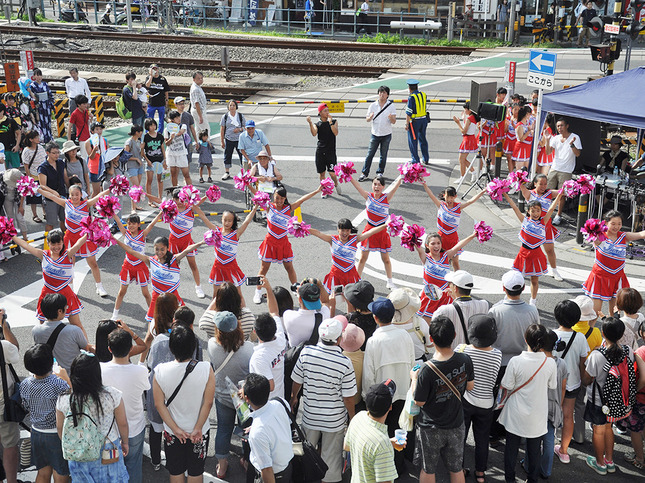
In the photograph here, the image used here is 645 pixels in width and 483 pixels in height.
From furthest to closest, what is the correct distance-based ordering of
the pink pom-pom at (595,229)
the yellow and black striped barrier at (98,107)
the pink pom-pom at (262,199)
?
the yellow and black striped barrier at (98,107)
the pink pom-pom at (262,199)
the pink pom-pom at (595,229)

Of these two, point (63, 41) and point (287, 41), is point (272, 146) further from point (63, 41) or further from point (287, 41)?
point (63, 41)

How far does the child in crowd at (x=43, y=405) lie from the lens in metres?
5.87

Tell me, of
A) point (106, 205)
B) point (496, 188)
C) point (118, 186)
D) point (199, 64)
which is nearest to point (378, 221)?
point (496, 188)

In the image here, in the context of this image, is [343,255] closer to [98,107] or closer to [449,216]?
[449,216]

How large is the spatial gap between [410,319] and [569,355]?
1548 millimetres

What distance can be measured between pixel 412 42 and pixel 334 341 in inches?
1049

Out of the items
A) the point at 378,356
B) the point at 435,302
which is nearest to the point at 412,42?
the point at 435,302

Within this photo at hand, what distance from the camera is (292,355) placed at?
6742mm

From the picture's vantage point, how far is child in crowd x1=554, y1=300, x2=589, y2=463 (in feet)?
22.0

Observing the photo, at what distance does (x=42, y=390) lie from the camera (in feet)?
19.3

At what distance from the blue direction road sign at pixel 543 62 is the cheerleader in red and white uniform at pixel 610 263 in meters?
5.29

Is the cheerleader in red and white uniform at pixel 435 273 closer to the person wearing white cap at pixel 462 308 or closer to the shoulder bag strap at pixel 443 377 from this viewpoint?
the person wearing white cap at pixel 462 308

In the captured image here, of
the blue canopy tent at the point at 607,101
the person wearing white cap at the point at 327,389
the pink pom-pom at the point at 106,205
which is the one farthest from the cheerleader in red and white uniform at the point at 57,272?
the blue canopy tent at the point at 607,101

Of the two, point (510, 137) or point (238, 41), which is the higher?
point (238, 41)
